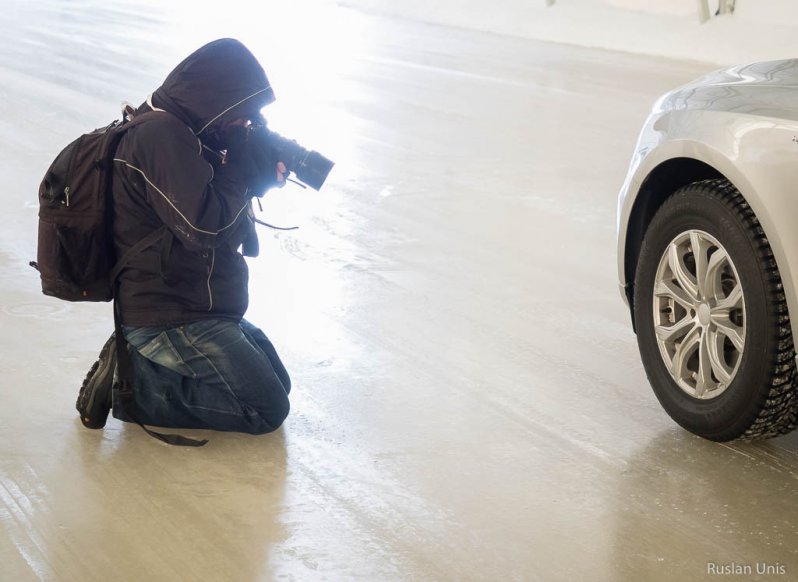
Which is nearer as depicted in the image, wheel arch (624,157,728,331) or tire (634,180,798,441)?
tire (634,180,798,441)

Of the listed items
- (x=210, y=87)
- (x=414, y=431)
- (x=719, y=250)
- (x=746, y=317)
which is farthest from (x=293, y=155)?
(x=746, y=317)

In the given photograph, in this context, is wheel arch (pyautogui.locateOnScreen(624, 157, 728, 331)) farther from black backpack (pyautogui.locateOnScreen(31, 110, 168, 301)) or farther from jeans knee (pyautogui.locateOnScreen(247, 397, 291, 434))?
black backpack (pyautogui.locateOnScreen(31, 110, 168, 301))

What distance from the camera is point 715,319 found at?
12.8 ft

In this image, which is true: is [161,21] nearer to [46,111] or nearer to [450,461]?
[46,111]

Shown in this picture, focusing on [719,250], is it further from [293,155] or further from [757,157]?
[293,155]

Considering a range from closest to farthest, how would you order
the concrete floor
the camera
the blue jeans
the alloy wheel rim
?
the concrete floor < the alloy wheel rim < the blue jeans < the camera

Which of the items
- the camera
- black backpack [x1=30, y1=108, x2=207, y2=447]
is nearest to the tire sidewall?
the camera

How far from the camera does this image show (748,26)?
48.5 ft

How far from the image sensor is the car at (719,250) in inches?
142

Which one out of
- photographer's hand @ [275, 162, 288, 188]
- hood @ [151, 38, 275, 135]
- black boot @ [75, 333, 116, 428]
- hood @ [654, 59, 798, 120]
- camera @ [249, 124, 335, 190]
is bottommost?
black boot @ [75, 333, 116, 428]

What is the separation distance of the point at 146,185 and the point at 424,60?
10.6 metres

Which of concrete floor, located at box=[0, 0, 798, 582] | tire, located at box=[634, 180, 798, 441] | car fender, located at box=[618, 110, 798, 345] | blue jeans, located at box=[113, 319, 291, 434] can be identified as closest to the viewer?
concrete floor, located at box=[0, 0, 798, 582]

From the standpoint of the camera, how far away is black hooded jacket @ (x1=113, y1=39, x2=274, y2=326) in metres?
3.97

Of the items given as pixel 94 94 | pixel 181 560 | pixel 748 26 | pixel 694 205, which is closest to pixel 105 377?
pixel 181 560
